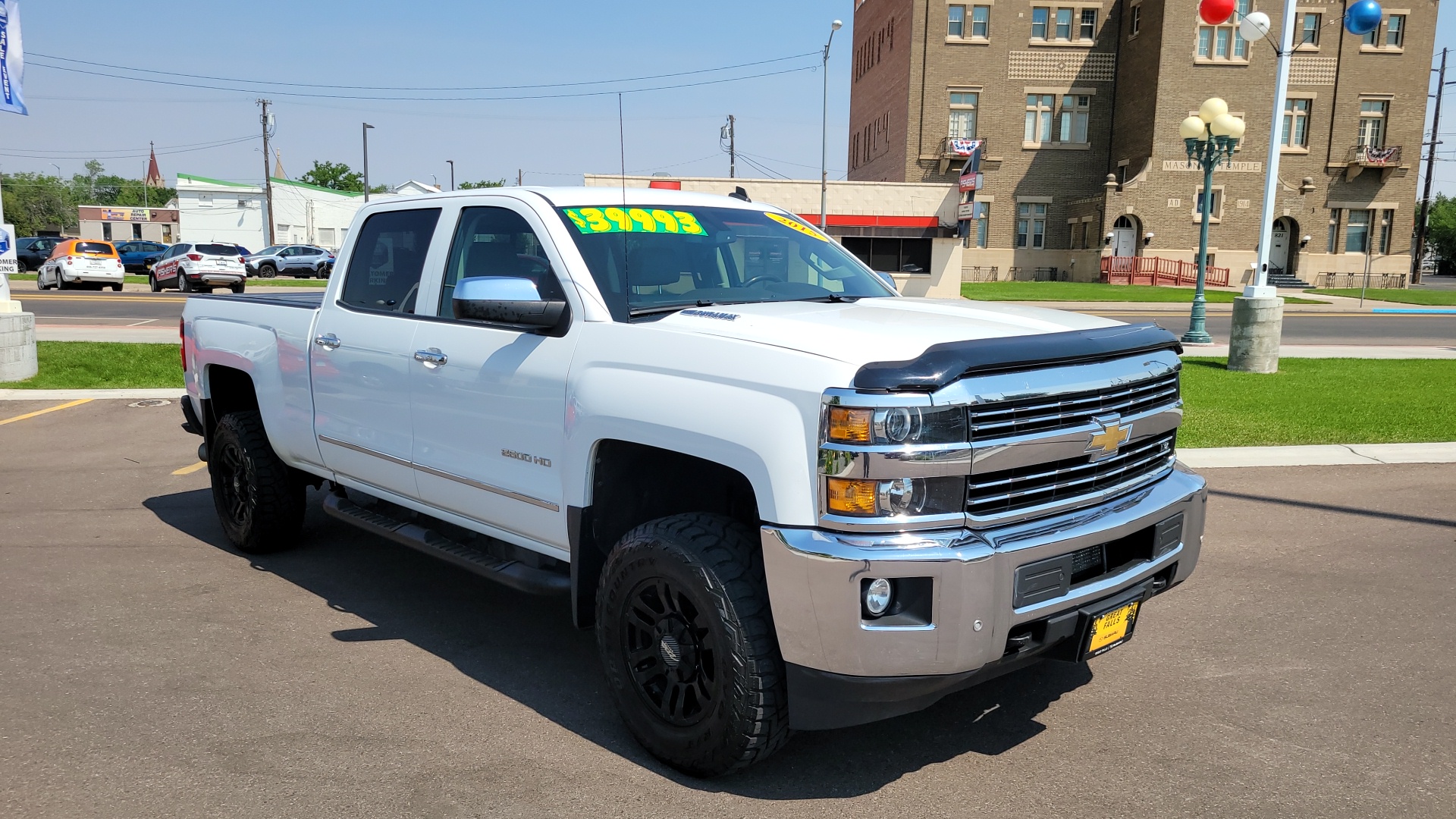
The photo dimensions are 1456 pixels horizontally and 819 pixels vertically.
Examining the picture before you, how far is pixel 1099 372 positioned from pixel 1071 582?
68 cm

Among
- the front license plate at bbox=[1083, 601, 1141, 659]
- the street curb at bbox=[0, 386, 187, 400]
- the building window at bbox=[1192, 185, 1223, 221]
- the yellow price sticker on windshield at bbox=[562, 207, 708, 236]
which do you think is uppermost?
the building window at bbox=[1192, 185, 1223, 221]

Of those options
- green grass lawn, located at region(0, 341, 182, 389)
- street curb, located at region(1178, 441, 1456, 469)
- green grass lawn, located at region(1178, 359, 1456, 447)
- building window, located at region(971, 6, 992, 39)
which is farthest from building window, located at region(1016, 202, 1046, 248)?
street curb, located at region(1178, 441, 1456, 469)

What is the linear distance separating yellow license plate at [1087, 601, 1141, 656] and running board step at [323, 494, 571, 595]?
1891mm

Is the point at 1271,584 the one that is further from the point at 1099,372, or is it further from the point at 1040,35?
the point at 1040,35

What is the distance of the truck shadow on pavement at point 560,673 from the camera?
139 inches

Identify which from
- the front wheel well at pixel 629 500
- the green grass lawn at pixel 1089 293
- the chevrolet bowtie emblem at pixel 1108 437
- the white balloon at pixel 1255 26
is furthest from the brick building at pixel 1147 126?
the front wheel well at pixel 629 500

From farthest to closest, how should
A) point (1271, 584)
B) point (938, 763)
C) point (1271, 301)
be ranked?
point (1271, 301)
point (1271, 584)
point (938, 763)

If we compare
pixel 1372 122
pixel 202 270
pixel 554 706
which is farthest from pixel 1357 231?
pixel 554 706

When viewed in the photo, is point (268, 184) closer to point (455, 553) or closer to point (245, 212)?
point (245, 212)

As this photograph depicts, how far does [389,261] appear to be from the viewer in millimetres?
5008

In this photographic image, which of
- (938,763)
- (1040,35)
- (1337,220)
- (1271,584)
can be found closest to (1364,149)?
(1337,220)

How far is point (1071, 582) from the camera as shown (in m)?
3.28

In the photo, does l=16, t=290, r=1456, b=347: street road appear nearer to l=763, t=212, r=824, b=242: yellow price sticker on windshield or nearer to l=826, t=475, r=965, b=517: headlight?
l=763, t=212, r=824, b=242: yellow price sticker on windshield

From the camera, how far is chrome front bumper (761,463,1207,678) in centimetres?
290
